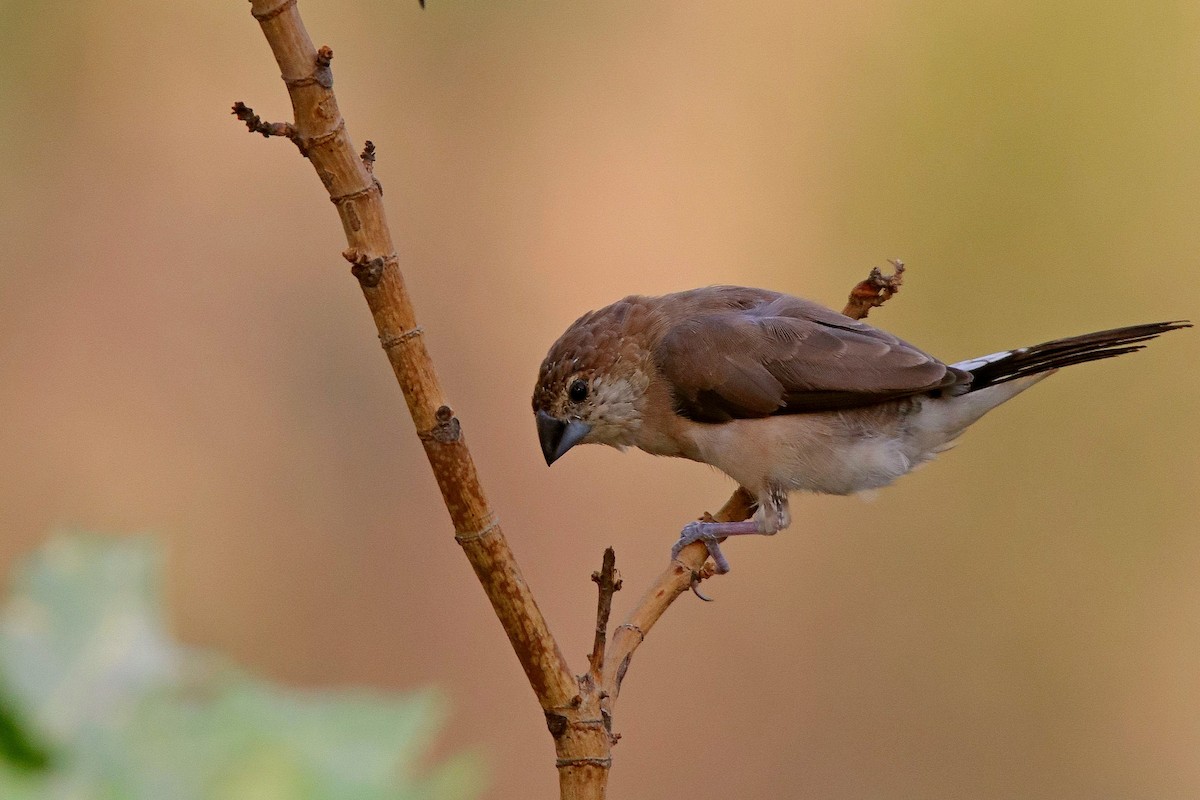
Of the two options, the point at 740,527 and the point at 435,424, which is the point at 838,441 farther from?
the point at 435,424

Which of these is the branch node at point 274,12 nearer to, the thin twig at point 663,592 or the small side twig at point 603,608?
the small side twig at point 603,608

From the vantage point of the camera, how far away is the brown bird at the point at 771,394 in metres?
3.00

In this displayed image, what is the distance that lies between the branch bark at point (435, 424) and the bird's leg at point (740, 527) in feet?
2.19

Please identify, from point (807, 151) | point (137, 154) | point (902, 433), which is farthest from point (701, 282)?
point (137, 154)

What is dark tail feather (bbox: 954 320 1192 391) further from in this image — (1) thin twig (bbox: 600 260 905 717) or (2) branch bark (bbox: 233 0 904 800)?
(2) branch bark (bbox: 233 0 904 800)

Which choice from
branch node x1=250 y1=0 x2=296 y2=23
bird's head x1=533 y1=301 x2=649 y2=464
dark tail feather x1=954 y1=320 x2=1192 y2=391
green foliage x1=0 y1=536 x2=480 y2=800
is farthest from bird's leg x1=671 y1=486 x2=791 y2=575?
green foliage x1=0 y1=536 x2=480 y2=800

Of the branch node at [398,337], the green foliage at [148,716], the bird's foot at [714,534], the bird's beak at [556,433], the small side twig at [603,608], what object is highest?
the bird's beak at [556,433]

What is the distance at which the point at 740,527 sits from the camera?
2811 millimetres

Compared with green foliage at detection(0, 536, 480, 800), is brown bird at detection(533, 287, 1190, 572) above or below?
above

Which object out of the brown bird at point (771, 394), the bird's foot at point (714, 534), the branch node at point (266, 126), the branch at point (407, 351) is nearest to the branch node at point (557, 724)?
the branch at point (407, 351)

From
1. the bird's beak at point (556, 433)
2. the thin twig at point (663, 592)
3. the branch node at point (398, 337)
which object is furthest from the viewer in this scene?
the bird's beak at point (556, 433)

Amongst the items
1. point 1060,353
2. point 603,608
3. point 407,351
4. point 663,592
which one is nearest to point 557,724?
point 603,608

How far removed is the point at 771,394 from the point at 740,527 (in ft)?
1.38

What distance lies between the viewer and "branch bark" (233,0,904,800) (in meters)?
1.43
